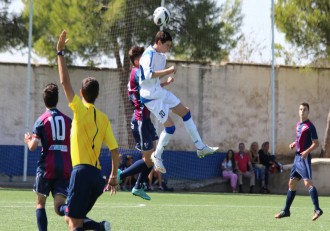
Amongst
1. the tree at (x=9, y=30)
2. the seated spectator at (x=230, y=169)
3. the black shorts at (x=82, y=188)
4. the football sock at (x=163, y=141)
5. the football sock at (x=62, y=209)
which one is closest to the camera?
the black shorts at (x=82, y=188)

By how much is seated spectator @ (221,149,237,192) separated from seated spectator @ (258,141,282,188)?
989 mm

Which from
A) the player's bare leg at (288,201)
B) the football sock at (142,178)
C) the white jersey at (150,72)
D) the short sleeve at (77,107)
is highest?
the white jersey at (150,72)

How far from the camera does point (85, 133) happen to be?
29.6ft

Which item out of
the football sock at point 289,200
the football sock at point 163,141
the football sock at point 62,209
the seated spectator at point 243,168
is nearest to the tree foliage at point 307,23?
the seated spectator at point 243,168

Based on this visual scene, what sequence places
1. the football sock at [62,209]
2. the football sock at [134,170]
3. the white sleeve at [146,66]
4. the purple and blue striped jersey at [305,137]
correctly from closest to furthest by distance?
1. the football sock at [62,209]
2. the white sleeve at [146,66]
3. the football sock at [134,170]
4. the purple and blue striped jersey at [305,137]

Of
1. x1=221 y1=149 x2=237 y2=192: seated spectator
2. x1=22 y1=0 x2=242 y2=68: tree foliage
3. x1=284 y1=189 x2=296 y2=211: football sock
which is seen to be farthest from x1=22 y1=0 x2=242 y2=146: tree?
x1=284 y1=189 x2=296 y2=211: football sock

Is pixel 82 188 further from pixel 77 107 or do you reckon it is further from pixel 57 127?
pixel 57 127

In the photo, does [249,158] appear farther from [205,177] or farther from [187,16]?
[187,16]

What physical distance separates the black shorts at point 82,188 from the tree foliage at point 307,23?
22.1 metres

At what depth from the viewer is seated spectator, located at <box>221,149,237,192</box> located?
90.3 ft

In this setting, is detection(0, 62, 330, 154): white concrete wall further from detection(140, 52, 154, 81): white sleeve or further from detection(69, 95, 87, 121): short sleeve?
detection(69, 95, 87, 121): short sleeve

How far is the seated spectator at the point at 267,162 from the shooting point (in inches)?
1091

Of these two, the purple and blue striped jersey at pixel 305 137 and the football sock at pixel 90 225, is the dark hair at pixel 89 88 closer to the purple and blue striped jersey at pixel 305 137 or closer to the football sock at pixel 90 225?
the football sock at pixel 90 225

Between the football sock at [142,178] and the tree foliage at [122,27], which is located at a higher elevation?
the tree foliage at [122,27]
